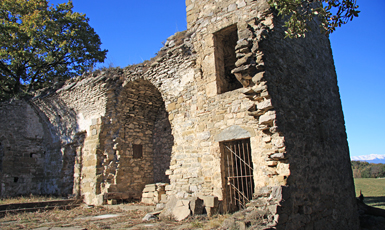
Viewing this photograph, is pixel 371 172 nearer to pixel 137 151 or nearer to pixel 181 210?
pixel 137 151

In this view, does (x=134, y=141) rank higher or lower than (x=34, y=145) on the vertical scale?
lower

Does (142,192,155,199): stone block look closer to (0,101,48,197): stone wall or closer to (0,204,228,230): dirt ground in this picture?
(0,204,228,230): dirt ground

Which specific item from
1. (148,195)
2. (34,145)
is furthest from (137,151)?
(34,145)

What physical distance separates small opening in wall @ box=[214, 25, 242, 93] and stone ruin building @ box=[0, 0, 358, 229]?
0.04 meters

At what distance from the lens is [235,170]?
7273 mm

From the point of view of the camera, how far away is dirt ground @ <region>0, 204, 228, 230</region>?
19.3 ft

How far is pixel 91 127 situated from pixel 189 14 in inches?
217

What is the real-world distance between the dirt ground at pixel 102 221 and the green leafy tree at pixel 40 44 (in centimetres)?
808

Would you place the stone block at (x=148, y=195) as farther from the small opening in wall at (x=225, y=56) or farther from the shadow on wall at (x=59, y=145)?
the small opening in wall at (x=225, y=56)

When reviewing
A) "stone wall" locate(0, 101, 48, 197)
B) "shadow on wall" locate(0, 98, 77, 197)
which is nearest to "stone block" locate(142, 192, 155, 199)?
"shadow on wall" locate(0, 98, 77, 197)

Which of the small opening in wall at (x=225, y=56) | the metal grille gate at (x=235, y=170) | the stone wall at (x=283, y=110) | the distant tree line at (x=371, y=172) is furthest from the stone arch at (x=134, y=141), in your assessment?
the distant tree line at (x=371, y=172)

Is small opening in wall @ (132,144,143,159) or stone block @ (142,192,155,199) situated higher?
small opening in wall @ (132,144,143,159)

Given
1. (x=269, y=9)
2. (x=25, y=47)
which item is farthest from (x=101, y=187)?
(x=25, y=47)

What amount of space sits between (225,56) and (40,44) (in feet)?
37.7
